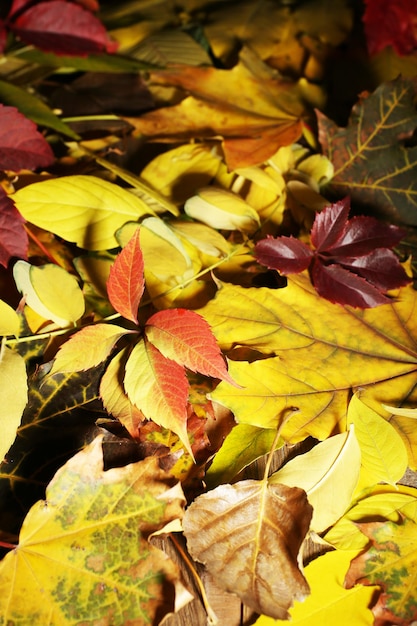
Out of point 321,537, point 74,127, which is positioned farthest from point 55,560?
point 74,127

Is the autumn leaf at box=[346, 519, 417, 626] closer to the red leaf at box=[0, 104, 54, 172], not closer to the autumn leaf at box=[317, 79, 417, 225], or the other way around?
the autumn leaf at box=[317, 79, 417, 225]

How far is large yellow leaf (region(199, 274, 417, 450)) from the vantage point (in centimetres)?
53

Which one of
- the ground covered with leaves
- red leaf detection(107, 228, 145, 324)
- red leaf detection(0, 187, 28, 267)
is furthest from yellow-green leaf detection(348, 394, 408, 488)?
red leaf detection(0, 187, 28, 267)

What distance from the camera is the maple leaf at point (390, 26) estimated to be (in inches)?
35.0

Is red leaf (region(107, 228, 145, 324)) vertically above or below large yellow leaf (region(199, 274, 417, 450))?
above

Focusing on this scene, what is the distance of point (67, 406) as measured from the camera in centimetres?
53

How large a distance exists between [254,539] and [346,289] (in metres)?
0.25

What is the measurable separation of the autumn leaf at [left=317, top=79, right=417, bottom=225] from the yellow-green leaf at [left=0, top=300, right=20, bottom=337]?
15.7 inches

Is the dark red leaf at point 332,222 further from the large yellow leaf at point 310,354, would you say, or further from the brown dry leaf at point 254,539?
the brown dry leaf at point 254,539

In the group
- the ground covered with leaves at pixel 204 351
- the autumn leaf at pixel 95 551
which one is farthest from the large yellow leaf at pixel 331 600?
the autumn leaf at pixel 95 551

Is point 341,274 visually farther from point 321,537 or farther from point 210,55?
point 210,55

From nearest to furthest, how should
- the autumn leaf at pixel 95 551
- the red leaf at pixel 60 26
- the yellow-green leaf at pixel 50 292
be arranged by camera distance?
the autumn leaf at pixel 95 551 < the yellow-green leaf at pixel 50 292 < the red leaf at pixel 60 26

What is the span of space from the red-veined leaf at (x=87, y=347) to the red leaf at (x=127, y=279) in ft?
0.08

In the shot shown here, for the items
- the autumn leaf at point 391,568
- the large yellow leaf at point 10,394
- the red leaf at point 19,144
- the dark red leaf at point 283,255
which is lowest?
A: the autumn leaf at point 391,568
